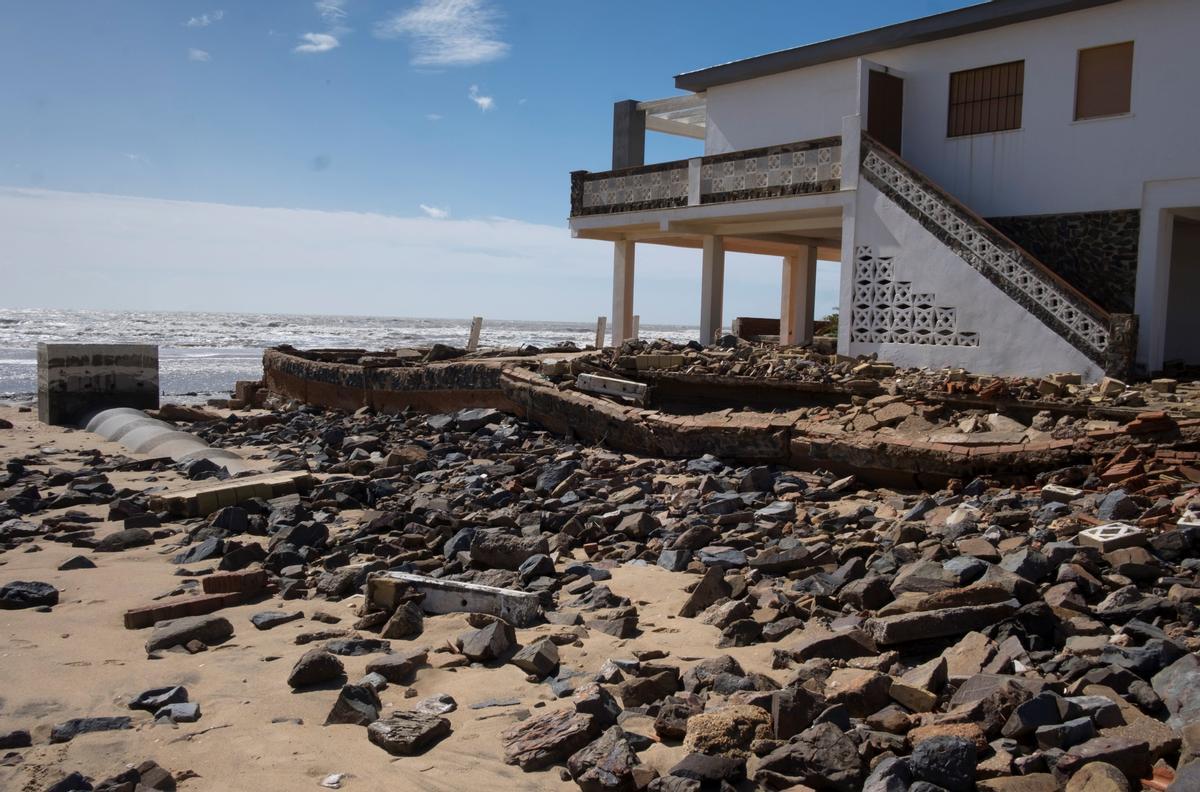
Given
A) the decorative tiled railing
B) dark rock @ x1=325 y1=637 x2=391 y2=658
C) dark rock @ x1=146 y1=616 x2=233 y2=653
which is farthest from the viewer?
the decorative tiled railing

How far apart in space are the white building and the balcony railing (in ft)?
0.13

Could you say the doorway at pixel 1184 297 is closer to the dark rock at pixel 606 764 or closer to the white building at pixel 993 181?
the white building at pixel 993 181

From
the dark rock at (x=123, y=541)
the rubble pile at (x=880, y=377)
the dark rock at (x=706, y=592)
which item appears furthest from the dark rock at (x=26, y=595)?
the rubble pile at (x=880, y=377)

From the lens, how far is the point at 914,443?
9.12 meters

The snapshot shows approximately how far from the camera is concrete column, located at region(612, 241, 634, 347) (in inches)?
821

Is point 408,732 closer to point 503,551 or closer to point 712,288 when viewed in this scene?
point 503,551

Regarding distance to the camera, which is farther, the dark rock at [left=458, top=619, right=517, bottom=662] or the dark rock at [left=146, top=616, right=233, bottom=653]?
the dark rock at [left=146, top=616, right=233, bottom=653]

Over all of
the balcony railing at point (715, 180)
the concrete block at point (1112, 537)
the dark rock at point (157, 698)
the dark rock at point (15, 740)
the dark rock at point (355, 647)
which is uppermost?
the balcony railing at point (715, 180)

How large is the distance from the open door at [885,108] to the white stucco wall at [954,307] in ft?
6.48

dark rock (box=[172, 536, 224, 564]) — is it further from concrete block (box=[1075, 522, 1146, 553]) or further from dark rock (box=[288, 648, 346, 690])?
concrete block (box=[1075, 522, 1146, 553])

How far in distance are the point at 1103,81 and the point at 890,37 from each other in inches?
148

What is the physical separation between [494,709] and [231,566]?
340 centimetres

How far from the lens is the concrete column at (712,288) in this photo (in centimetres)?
1902

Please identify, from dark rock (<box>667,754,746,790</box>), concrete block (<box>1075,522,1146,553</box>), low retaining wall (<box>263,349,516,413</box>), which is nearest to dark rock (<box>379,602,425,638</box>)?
dark rock (<box>667,754,746,790</box>)
